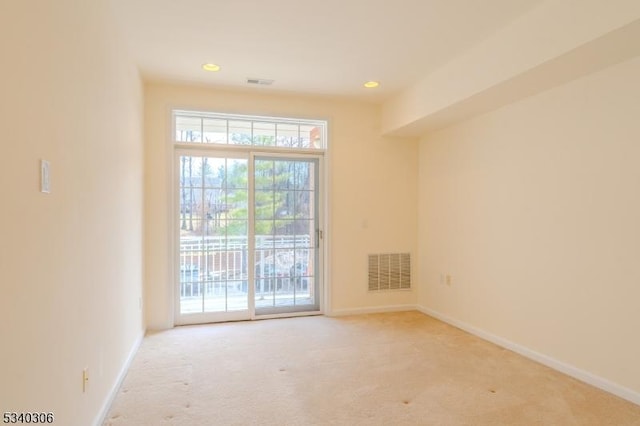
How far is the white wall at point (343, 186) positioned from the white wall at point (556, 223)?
68 cm

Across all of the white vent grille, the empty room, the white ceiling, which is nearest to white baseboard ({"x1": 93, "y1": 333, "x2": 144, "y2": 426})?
the empty room

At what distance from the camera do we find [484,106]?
3521 mm

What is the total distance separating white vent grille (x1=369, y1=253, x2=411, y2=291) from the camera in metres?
4.74

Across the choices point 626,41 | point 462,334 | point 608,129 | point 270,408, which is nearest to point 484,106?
point 608,129

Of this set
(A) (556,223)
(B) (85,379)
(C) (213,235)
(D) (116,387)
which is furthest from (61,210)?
(A) (556,223)

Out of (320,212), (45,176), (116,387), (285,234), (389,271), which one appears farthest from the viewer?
(389,271)

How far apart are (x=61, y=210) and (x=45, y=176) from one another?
0.24 metres

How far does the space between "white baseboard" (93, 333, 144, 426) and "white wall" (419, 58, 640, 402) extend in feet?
11.0

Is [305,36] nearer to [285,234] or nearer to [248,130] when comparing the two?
[248,130]

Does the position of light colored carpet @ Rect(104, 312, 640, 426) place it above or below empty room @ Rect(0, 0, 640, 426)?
below

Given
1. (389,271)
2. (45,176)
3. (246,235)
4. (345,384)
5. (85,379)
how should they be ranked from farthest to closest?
(389,271)
(246,235)
(345,384)
(85,379)
(45,176)

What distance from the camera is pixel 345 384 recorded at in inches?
106

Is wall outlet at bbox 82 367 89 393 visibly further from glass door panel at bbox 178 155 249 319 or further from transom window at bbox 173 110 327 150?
transom window at bbox 173 110 327 150

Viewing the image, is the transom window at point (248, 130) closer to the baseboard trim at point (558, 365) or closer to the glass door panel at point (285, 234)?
the glass door panel at point (285, 234)
